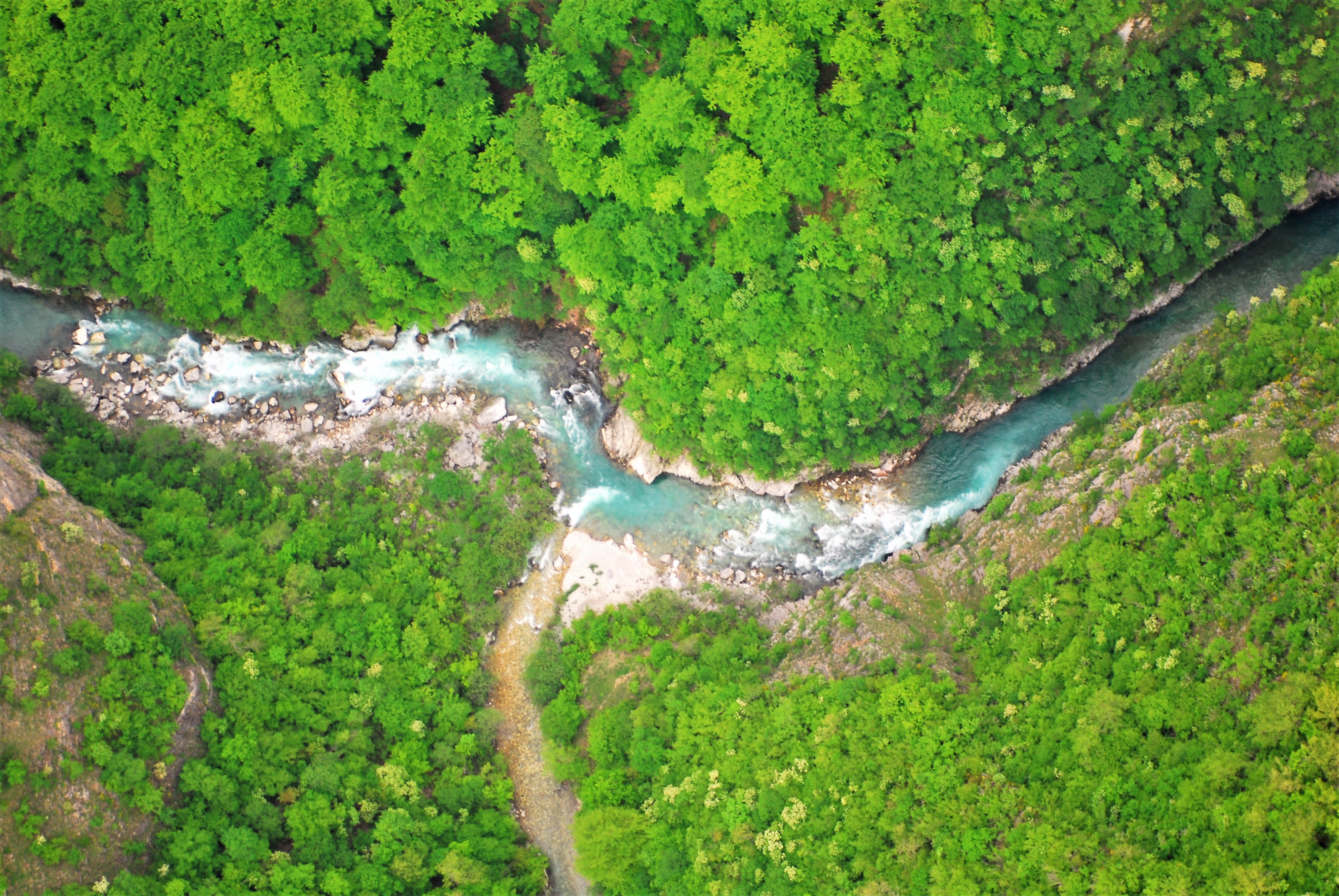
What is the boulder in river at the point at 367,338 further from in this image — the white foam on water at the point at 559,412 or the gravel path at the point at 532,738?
the gravel path at the point at 532,738

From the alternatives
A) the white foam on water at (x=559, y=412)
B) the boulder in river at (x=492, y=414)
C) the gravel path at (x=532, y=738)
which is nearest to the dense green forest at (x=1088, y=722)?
the gravel path at (x=532, y=738)

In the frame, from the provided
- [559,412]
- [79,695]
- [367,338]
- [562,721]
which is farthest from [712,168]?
[79,695]

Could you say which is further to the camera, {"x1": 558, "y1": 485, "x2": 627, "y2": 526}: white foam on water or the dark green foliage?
{"x1": 558, "y1": 485, "x2": 627, "y2": 526}: white foam on water

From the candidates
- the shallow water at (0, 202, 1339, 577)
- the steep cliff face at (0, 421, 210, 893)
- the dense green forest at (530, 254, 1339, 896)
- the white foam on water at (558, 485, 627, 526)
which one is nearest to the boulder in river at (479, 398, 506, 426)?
the shallow water at (0, 202, 1339, 577)

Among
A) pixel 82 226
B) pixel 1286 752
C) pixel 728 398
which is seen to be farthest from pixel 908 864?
pixel 82 226

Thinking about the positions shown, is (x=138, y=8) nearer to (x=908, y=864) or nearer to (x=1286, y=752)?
(x=908, y=864)

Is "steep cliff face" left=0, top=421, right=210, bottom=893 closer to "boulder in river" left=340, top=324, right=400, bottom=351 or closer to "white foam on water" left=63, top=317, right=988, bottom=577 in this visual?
"white foam on water" left=63, top=317, right=988, bottom=577

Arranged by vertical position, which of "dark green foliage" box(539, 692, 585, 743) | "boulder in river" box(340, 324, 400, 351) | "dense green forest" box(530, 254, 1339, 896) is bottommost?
"dense green forest" box(530, 254, 1339, 896)

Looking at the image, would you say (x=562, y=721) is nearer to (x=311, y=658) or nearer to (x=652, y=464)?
(x=311, y=658)
